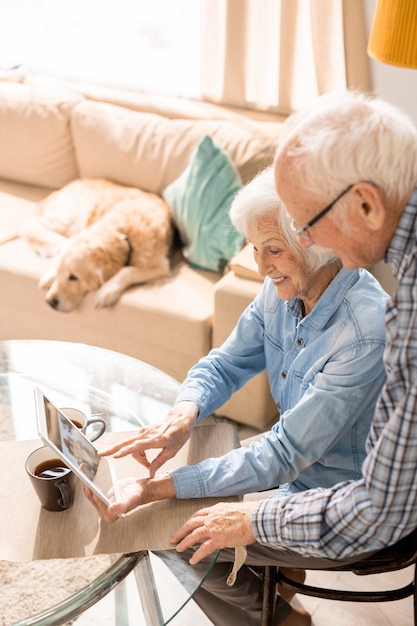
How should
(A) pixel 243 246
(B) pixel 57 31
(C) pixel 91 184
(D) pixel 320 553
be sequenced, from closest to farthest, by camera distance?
(D) pixel 320 553 → (A) pixel 243 246 → (C) pixel 91 184 → (B) pixel 57 31

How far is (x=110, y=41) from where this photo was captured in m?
3.72

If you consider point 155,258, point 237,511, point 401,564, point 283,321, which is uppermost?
point 283,321

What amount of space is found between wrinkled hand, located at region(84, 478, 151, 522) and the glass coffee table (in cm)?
33

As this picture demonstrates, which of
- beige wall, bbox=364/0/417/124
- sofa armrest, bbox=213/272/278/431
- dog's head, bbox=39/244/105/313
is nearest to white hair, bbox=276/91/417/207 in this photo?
sofa armrest, bbox=213/272/278/431

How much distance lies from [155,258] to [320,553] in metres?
1.71

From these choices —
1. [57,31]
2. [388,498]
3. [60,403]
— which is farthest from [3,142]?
[388,498]

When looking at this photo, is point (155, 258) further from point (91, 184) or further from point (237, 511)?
point (237, 511)

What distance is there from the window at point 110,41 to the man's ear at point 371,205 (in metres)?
2.53

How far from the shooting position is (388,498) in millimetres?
1142

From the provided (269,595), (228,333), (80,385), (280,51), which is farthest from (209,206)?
(269,595)

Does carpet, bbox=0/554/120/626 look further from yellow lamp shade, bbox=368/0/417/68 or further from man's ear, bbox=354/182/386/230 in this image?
yellow lamp shade, bbox=368/0/417/68

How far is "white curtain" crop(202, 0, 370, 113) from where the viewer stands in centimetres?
296

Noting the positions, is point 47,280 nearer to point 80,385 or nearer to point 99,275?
point 99,275

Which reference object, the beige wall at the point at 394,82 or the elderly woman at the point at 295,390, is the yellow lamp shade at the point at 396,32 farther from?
the elderly woman at the point at 295,390
